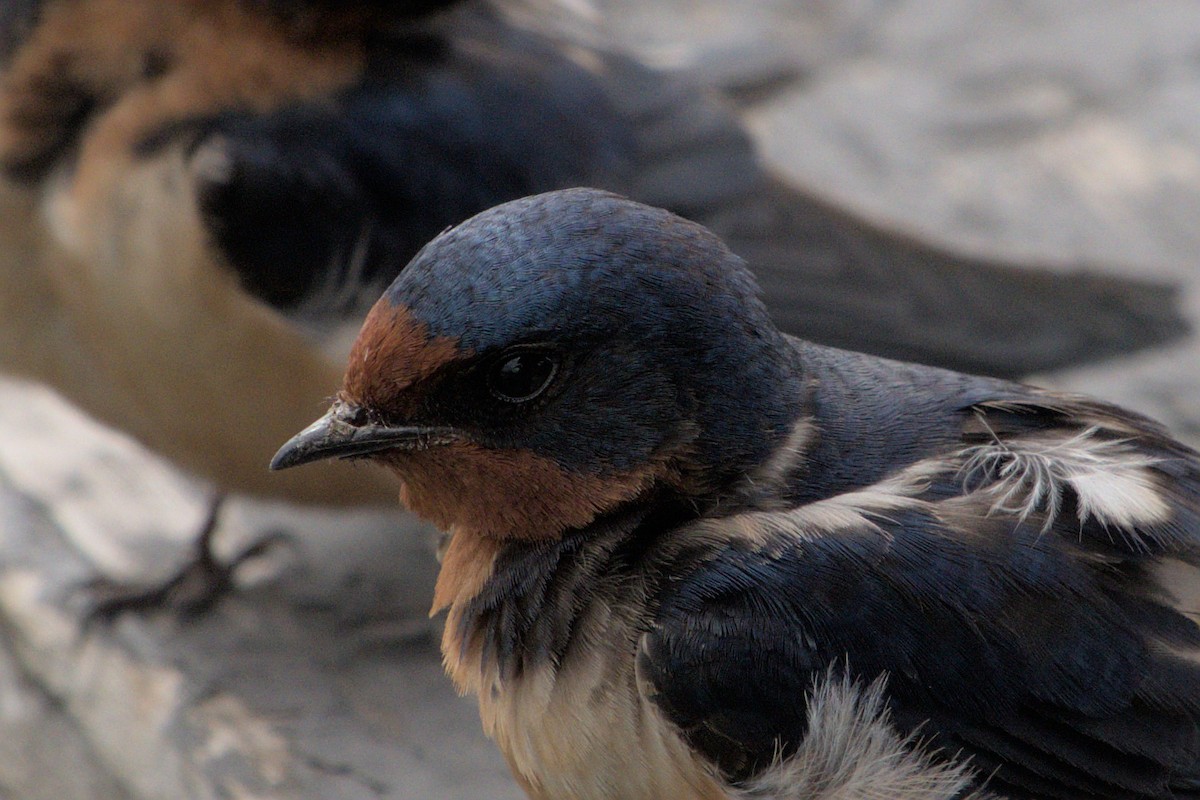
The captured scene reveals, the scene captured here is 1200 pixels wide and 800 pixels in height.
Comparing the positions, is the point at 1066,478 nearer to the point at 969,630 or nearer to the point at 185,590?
the point at 969,630

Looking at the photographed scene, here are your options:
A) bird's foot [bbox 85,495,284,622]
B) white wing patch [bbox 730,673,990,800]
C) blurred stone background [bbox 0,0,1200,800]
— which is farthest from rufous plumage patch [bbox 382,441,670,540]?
bird's foot [bbox 85,495,284,622]

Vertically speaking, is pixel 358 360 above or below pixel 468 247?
below

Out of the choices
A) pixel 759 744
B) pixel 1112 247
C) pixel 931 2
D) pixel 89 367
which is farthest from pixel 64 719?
pixel 931 2

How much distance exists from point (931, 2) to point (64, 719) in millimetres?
3998

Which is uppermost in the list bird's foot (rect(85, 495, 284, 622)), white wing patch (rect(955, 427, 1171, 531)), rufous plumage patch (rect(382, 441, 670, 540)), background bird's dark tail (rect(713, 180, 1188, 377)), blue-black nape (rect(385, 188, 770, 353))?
blue-black nape (rect(385, 188, 770, 353))

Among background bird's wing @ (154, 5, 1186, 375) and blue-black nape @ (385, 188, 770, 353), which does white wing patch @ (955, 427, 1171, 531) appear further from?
background bird's wing @ (154, 5, 1186, 375)

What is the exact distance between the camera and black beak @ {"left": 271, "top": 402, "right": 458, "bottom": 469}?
2021mm

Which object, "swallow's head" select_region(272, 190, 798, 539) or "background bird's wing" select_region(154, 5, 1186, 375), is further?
"background bird's wing" select_region(154, 5, 1186, 375)

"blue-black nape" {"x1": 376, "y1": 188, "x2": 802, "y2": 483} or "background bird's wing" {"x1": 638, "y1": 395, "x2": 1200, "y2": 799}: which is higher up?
"blue-black nape" {"x1": 376, "y1": 188, "x2": 802, "y2": 483}

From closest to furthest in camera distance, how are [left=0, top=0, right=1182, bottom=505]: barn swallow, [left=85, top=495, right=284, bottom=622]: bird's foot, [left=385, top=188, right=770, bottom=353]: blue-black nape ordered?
[left=385, top=188, right=770, bottom=353]: blue-black nape → [left=0, top=0, right=1182, bottom=505]: barn swallow → [left=85, top=495, right=284, bottom=622]: bird's foot

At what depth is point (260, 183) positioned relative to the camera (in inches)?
119

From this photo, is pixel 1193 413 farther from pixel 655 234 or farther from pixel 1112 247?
pixel 655 234

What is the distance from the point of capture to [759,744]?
197 cm

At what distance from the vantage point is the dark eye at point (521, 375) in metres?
1.98
